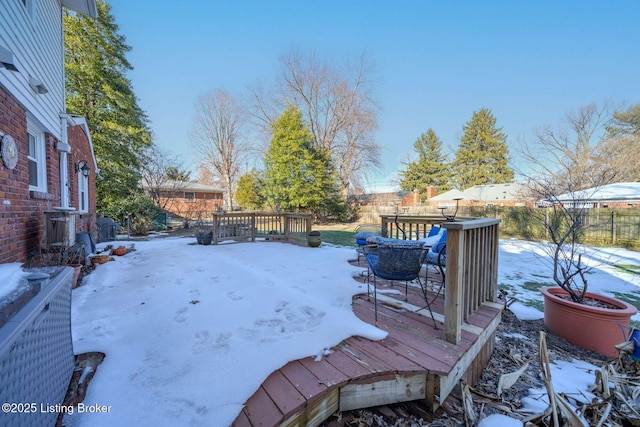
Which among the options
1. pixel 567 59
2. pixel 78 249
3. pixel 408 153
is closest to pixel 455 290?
pixel 78 249

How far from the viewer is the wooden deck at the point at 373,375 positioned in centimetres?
147

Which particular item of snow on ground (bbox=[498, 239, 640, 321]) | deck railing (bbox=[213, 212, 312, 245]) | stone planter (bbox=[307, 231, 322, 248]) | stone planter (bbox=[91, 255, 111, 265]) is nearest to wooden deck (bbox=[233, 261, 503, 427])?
snow on ground (bbox=[498, 239, 640, 321])

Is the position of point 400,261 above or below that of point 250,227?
above

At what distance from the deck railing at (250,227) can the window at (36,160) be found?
3601 millimetres

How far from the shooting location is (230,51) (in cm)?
1288

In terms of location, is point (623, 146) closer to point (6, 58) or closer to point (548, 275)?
point (548, 275)

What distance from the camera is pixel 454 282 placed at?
210 centimetres

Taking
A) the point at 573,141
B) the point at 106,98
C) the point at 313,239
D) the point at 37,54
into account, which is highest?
the point at 106,98

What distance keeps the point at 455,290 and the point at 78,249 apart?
5318 millimetres

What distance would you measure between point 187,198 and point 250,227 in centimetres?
1620

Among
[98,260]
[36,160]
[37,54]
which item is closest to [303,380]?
[98,260]

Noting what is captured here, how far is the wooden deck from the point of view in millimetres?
1473

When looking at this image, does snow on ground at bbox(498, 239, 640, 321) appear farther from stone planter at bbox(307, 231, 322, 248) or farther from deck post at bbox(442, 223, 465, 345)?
stone planter at bbox(307, 231, 322, 248)

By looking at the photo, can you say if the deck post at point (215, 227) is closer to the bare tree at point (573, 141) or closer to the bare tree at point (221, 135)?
the bare tree at point (221, 135)
